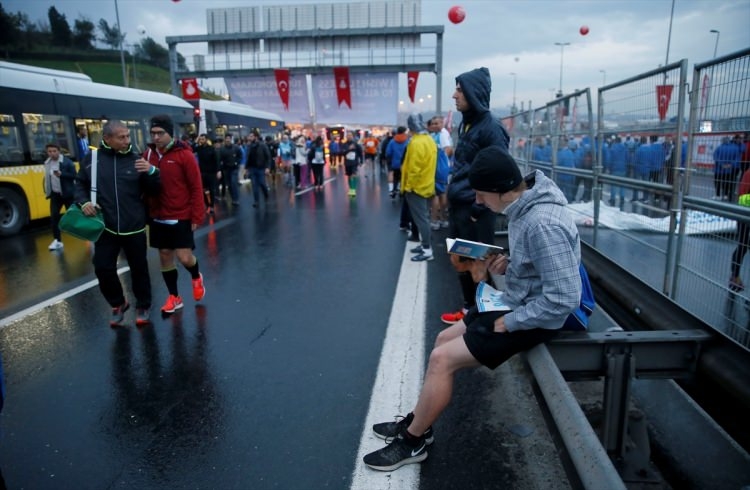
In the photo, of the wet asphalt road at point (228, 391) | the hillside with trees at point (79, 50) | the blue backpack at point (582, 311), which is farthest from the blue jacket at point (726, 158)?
the hillside with trees at point (79, 50)

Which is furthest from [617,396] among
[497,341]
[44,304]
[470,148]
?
[44,304]

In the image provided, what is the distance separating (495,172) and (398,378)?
1.82 meters

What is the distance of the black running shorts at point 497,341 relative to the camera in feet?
8.43

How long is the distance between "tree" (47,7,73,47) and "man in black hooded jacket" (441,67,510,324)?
82755mm

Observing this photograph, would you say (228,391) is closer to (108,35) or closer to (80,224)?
(80,224)

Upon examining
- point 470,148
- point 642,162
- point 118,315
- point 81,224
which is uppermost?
point 470,148

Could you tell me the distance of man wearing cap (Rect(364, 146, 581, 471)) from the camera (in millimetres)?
2393

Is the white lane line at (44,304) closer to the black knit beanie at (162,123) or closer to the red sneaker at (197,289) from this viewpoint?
the red sneaker at (197,289)

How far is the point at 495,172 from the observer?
2611mm

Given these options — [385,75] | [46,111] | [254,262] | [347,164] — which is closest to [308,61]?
[385,75]

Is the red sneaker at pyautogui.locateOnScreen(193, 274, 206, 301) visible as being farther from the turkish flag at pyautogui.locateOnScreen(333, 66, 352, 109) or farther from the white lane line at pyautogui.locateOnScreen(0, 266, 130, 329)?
the turkish flag at pyautogui.locateOnScreen(333, 66, 352, 109)

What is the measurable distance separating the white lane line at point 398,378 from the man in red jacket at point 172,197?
2253 mm

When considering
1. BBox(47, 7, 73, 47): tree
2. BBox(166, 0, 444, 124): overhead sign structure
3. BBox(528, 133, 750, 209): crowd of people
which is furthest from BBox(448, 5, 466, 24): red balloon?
BBox(47, 7, 73, 47): tree

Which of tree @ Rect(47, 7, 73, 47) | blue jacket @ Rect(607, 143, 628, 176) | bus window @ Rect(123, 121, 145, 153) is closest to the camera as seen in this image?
blue jacket @ Rect(607, 143, 628, 176)
